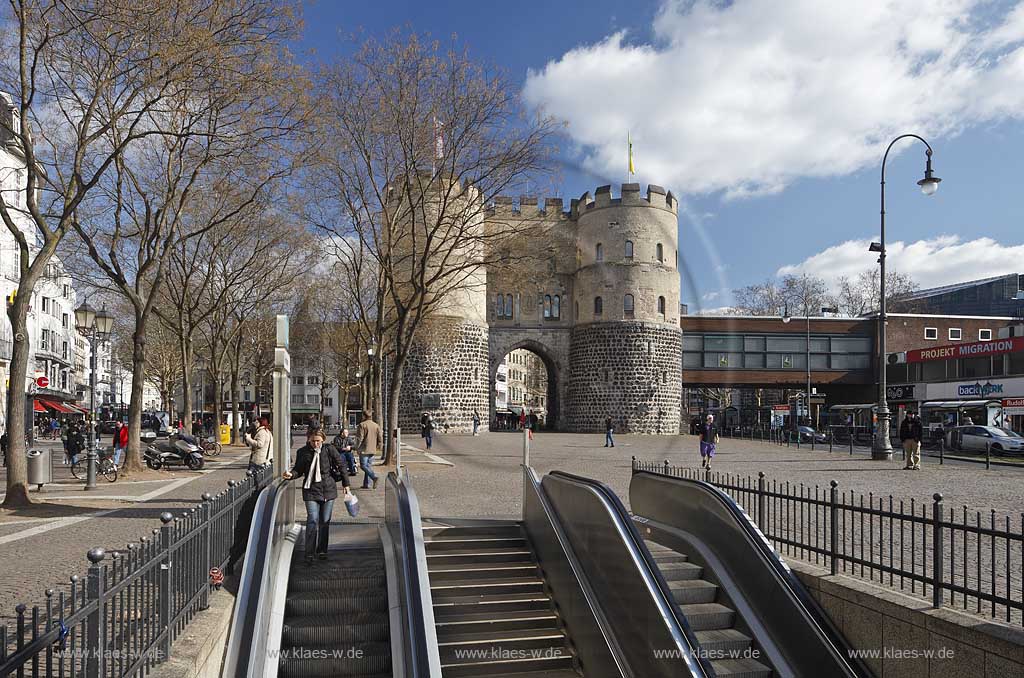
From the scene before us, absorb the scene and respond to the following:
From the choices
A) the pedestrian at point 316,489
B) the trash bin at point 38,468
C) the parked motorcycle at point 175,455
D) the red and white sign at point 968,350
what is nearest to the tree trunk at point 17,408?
the trash bin at point 38,468

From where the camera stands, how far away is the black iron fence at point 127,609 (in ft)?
13.6

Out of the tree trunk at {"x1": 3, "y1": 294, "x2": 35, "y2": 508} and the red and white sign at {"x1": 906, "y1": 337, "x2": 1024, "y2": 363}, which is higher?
the red and white sign at {"x1": 906, "y1": 337, "x2": 1024, "y2": 363}

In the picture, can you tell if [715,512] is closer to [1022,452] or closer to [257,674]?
[257,674]

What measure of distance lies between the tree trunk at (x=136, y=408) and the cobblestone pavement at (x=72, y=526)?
1.19m

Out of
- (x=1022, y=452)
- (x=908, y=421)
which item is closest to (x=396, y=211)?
(x=908, y=421)

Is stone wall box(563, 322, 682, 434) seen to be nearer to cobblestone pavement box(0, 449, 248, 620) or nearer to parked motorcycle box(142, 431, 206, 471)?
parked motorcycle box(142, 431, 206, 471)

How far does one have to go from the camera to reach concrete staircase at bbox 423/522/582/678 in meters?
9.05

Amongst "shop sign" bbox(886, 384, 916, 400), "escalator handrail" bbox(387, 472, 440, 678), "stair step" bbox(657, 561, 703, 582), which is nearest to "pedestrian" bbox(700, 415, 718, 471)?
"stair step" bbox(657, 561, 703, 582)

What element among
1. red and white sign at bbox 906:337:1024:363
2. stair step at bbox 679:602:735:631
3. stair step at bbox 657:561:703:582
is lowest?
stair step at bbox 679:602:735:631

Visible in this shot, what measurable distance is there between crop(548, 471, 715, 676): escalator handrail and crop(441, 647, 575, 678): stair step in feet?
5.68

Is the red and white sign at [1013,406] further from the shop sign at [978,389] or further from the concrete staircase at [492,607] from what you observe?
the concrete staircase at [492,607]

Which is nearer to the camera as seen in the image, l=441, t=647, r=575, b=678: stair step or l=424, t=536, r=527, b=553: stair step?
l=441, t=647, r=575, b=678: stair step

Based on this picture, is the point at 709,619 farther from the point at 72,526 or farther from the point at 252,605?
the point at 72,526

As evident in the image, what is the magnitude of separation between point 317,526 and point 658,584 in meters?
5.12
